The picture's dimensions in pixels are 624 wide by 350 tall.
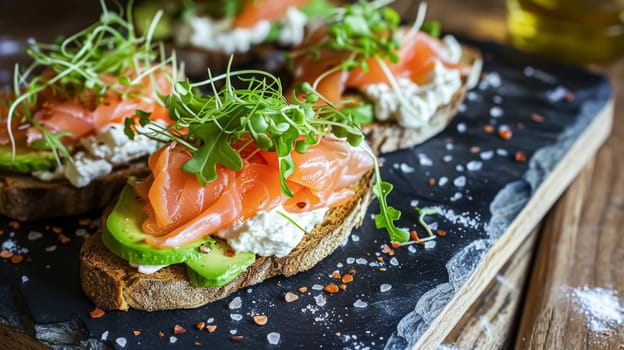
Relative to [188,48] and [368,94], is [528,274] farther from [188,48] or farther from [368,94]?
[188,48]

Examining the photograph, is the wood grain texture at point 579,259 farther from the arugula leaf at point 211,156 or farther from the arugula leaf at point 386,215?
the arugula leaf at point 211,156

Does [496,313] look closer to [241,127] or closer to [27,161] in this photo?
[241,127]

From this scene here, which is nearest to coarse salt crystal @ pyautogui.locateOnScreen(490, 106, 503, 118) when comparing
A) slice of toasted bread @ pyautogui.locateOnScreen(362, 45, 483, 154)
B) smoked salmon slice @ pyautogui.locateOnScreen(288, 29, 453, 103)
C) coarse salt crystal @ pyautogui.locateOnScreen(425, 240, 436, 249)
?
slice of toasted bread @ pyautogui.locateOnScreen(362, 45, 483, 154)

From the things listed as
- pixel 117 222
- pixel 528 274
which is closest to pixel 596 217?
pixel 528 274

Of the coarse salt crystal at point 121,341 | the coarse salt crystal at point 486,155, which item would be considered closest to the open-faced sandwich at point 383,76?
the coarse salt crystal at point 486,155

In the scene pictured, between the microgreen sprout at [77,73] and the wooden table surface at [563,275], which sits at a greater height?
the microgreen sprout at [77,73]

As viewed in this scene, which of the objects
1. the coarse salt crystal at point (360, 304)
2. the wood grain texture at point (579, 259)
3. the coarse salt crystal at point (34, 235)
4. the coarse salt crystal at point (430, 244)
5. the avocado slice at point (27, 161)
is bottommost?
the wood grain texture at point (579, 259)
